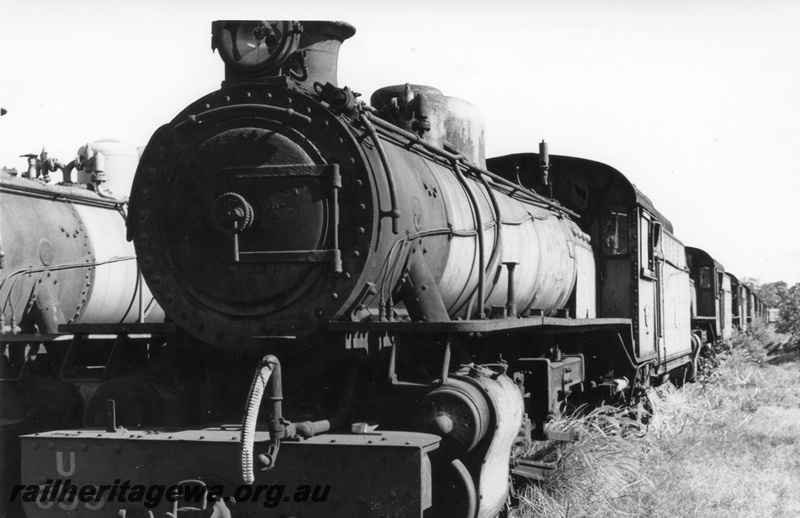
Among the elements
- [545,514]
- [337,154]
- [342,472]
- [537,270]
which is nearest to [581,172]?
[537,270]

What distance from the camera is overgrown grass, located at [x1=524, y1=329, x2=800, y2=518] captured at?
20.8ft

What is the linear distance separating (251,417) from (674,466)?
5338mm

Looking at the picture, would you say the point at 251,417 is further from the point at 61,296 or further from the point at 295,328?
the point at 61,296

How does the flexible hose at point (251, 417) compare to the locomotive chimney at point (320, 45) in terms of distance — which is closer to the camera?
the flexible hose at point (251, 417)

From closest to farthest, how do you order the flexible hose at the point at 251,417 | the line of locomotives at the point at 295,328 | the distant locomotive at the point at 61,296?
the flexible hose at the point at 251,417 → the line of locomotives at the point at 295,328 → the distant locomotive at the point at 61,296

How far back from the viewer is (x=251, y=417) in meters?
3.78

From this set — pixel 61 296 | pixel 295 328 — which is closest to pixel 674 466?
pixel 295 328

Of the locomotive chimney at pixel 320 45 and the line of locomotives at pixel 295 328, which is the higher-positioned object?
the locomotive chimney at pixel 320 45

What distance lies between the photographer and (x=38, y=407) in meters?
5.23

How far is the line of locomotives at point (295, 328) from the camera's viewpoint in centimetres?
395

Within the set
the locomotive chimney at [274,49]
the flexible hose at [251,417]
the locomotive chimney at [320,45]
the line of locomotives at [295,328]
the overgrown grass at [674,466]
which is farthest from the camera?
the overgrown grass at [674,466]

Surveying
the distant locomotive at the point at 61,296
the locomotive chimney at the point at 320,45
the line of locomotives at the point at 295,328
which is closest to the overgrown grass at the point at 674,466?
the line of locomotives at the point at 295,328

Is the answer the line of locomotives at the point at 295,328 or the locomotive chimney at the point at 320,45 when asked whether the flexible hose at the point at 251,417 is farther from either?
the locomotive chimney at the point at 320,45

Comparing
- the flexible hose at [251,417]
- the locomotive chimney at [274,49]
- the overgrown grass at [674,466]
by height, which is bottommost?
the overgrown grass at [674,466]
